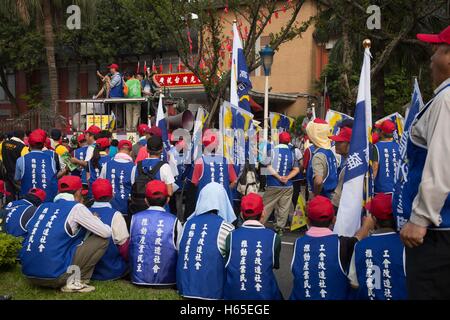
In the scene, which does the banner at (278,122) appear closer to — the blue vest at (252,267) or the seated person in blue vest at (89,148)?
the seated person in blue vest at (89,148)

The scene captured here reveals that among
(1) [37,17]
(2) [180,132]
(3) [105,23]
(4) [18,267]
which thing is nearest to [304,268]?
(4) [18,267]

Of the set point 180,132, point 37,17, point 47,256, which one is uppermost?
point 37,17

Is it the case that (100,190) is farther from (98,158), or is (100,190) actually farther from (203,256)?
(98,158)

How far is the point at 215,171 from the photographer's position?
6957 mm

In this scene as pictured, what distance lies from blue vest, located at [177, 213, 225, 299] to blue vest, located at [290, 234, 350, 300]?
2.64 ft

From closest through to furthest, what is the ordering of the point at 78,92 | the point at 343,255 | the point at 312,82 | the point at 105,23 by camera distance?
the point at 343,255
the point at 312,82
the point at 105,23
the point at 78,92

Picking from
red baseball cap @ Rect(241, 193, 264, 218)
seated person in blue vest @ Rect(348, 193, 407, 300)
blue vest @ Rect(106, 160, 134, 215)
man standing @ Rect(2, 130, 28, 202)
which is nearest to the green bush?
blue vest @ Rect(106, 160, 134, 215)

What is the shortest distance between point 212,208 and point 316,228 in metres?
1.15

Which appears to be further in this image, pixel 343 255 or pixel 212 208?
pixel 212 208

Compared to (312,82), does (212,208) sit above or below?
below

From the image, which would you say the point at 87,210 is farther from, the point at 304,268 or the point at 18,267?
the point at 304,268

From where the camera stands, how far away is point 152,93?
14.9 meters

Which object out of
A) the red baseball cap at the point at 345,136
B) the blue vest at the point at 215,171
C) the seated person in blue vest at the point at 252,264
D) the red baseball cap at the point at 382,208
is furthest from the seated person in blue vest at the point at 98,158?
the red baseball cap at the point at 382,208

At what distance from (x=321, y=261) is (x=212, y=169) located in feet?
10.2
